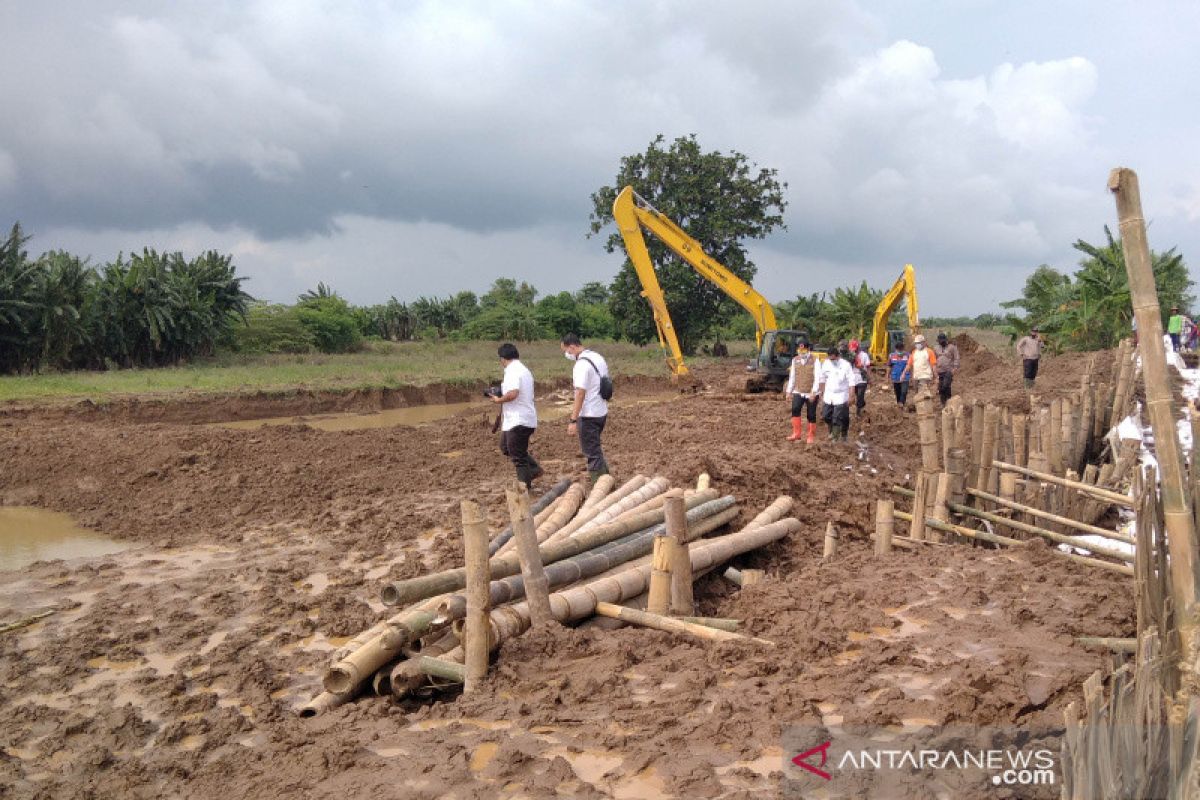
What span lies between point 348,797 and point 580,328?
5118cm

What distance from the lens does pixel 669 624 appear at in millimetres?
4746

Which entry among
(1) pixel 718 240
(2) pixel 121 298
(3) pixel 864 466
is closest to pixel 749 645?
(3) pixel 864 466

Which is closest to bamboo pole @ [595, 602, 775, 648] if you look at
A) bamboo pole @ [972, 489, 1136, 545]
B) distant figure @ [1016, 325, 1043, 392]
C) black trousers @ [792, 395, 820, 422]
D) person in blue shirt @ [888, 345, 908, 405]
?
bamboo pole @ [972, 489, 1136, 545]

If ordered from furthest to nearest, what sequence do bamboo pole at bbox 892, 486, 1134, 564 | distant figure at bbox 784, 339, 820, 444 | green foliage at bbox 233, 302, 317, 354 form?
green foliage at bbox 233, 302, 317, 354 < distant figure at bbox 784, 339, 820, 444 < bamboo pole at bbox 892, 486, 1134, 564

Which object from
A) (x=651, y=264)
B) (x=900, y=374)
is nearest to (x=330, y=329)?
(x=651, y=264)

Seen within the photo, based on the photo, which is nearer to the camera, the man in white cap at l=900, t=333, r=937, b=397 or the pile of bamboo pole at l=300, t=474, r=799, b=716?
the pile of bamboo pole at l=300, t=474, r=799, b=716

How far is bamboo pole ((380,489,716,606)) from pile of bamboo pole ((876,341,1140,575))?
5.65 ft

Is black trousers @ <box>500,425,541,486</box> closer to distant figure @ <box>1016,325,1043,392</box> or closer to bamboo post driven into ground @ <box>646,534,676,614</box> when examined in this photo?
bamboo post driven into ground @ <box>646,534,676,614</box>

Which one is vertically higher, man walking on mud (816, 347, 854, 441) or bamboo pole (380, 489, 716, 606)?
man walking on mud (816, 347, 854, 441)

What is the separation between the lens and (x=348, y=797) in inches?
127

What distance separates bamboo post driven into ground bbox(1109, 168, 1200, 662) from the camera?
331 centimetres

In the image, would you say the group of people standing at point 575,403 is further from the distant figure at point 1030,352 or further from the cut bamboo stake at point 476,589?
the distant figure at point 1030,352

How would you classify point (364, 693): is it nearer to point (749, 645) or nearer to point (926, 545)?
point (749, 645)

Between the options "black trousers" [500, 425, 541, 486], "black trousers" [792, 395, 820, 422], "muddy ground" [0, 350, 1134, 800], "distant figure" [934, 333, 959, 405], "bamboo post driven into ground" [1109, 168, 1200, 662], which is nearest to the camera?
"bamboo post driven into ground" [1109, 168, 1200, 662]
